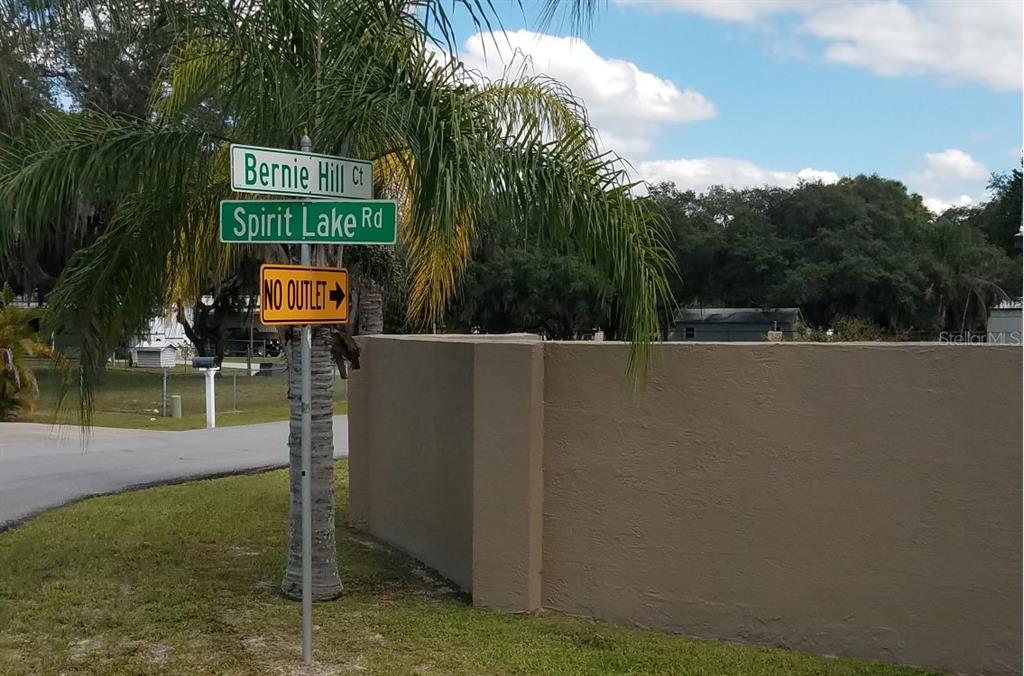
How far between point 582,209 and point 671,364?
1075 mm

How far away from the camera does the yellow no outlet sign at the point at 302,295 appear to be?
4.87 metres

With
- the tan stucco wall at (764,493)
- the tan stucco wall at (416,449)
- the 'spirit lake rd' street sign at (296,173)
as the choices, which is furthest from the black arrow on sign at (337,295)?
the tan stucco wall at (416,449)

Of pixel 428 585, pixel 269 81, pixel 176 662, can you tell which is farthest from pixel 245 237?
pixel 428 585

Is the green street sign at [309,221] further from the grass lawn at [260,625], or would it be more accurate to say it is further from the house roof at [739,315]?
the house roof at [739,315]

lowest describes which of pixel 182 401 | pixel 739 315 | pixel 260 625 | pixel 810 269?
pixel 182 401

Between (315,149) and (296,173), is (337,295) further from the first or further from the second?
(315,149)

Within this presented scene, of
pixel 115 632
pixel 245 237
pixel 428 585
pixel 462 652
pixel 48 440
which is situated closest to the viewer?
pixel 245 237

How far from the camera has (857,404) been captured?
5.39m

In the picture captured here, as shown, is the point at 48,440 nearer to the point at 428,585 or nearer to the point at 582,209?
the point at 428,585

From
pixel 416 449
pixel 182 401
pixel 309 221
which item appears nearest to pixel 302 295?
pixel 309 221

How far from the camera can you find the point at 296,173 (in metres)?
5.19

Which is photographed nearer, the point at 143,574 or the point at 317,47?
the point at 317,47

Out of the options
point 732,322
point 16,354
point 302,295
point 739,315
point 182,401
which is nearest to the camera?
point 302,295

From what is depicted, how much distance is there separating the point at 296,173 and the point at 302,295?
0.67 meters
